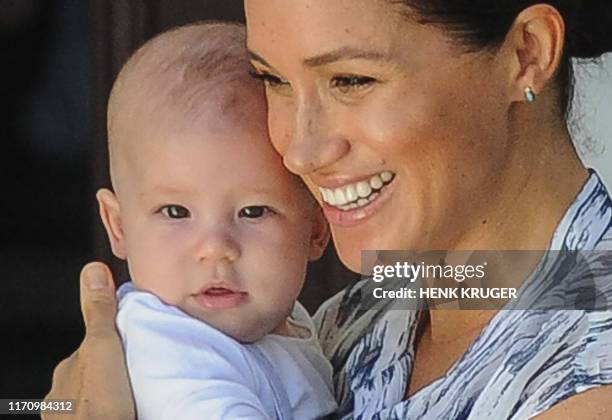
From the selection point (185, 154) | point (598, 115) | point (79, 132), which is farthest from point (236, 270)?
point (598, 115)

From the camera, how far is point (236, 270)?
2.74 feet

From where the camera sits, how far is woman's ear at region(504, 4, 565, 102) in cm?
75

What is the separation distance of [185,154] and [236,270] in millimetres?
90

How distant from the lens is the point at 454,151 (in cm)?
77

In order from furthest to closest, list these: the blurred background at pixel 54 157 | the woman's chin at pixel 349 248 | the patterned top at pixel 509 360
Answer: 1. the blurred background at pixel 54 157
2. the woman's chin at pixel 349 248
3. the patterned top at pixel 509 360

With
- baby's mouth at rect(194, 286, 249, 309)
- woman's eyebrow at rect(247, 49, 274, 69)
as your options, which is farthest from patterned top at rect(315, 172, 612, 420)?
woman's eyebrow at rect(247, 49, 274, 69)

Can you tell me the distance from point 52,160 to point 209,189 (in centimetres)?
19

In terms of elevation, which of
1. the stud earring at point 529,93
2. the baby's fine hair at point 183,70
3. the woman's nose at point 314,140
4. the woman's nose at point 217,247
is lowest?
the woman's nose at point 217,247

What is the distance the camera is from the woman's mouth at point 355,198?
78cm

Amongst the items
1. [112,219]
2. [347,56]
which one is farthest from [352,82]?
[112,219]

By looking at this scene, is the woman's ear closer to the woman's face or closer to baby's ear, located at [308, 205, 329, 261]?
the woman's face

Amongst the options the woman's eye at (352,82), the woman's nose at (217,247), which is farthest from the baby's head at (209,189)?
the woman's eye at (352,82)

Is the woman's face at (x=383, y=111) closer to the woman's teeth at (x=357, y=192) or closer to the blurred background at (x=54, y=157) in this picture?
the woman's teeth at (x=357, y=192)

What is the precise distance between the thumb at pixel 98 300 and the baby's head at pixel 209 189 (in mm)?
37
